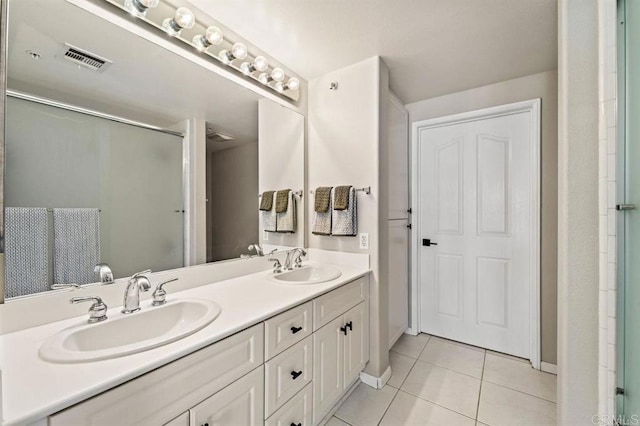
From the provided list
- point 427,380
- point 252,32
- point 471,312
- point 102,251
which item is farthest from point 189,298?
point 471,312

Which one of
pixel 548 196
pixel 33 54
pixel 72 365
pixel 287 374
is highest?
pixel 33 54

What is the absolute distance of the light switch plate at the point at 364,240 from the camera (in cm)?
194

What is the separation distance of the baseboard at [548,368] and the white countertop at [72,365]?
2071 millimetres

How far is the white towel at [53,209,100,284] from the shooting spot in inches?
41.0

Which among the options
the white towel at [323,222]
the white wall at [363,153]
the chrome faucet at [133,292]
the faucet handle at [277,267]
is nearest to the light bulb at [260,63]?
the white wall at [363,153]

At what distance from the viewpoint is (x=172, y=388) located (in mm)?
818

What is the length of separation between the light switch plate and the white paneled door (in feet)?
3.12

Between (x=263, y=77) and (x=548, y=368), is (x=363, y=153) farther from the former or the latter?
(x=548, y=368)

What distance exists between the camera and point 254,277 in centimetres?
171

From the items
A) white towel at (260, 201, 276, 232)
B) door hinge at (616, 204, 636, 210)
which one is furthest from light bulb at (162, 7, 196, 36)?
door hinge at (616, 204, 636, 210)

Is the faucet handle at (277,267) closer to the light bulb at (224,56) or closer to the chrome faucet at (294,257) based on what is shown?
A: the chrome faucet at (294,257)

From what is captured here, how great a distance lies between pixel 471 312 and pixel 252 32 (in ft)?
9.02

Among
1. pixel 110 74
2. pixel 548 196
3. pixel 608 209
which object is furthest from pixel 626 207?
pixel 110 74

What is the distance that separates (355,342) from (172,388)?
117cm
